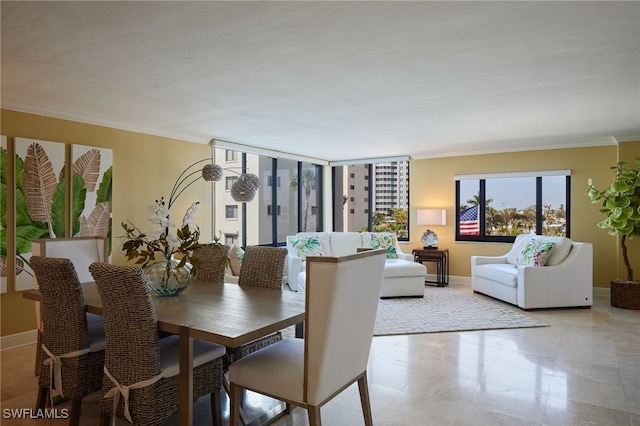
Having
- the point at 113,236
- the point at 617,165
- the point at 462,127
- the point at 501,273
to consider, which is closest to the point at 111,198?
the point at 113,236

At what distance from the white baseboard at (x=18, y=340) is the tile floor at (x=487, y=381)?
0.11 metres

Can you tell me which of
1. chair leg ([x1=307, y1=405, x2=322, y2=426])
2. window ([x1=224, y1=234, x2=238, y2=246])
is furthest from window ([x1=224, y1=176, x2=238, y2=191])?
chair leg ([x1=307, y1=405, x2=322, y2=426])

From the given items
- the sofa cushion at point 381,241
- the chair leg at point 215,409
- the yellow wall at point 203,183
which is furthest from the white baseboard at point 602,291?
the chair leg at point 215,409

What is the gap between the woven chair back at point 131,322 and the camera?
1984 mm

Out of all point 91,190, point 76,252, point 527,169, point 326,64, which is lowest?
point 76,252

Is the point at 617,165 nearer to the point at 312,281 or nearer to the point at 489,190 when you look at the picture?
the point at 489,190

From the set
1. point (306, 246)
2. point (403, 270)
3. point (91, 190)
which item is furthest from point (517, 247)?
point (91, 190)

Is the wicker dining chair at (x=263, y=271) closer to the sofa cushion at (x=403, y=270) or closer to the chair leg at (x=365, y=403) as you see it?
the chair leg at (x=365, y=403)

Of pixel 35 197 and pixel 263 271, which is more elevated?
pixel 35 197

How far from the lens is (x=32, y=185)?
397cm

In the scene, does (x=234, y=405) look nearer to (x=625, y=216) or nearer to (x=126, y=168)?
(x=126, y=168)

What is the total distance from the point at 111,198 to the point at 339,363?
3.75m

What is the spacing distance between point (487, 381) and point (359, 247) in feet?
8.13

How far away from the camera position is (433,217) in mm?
7043
